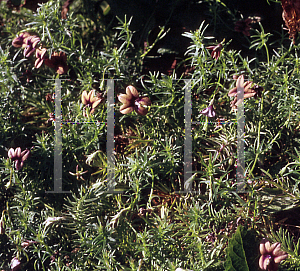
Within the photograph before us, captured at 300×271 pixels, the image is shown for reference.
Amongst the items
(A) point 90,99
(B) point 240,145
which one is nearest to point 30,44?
(A) point 90,99

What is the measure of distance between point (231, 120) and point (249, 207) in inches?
19.8

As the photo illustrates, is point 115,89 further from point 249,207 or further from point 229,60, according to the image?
point 249,207

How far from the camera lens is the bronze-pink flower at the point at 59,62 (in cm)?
183

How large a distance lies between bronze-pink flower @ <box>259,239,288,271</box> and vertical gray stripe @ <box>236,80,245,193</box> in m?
0.28

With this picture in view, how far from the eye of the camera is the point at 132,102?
1.64 meters

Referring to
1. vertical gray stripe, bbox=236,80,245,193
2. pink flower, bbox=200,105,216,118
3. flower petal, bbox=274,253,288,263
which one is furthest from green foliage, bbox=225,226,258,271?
pink flower, bbox=200,105,216,118

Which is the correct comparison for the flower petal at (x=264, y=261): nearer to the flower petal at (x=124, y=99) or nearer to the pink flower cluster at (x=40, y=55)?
the flower petal at (x=124, y=99)

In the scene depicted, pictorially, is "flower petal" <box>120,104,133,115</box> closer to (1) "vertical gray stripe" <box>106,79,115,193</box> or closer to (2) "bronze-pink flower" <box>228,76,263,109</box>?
(1) "vertical gray stripe" <box>106,79,115,193</box>

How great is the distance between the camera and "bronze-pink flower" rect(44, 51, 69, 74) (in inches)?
72.2

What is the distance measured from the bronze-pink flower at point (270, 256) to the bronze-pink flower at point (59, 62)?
4.67 feet

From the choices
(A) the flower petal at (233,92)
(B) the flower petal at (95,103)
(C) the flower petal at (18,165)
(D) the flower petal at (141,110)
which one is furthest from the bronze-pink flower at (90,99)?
(A) the flower petal at (233,92)

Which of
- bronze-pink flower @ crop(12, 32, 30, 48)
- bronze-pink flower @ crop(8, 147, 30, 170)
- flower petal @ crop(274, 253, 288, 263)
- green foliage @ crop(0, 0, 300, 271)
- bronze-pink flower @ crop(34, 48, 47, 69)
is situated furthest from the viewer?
bronze-pink flower @ crop(12, 32, 30, 48)

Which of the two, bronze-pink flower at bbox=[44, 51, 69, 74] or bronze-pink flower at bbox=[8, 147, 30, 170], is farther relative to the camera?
bronze-pink flower at bbox=[44, 51, 69, 74]

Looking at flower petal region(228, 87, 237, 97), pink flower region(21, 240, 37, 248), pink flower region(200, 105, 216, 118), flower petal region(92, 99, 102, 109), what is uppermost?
flower petal region(228, 87, 237, 97)
